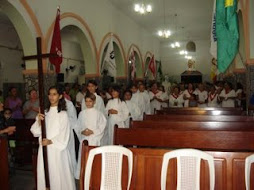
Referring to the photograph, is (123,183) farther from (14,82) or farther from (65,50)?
(65,50)

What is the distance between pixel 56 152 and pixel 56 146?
0.09 metres

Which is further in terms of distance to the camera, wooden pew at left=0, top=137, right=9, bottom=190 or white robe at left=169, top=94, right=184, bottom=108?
white robe at left=169, top=94, right=184, bottom=108

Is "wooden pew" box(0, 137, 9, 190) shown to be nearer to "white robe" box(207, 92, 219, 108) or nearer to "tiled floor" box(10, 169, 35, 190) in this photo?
"tiled floor" box(10, 169, 35, 190)

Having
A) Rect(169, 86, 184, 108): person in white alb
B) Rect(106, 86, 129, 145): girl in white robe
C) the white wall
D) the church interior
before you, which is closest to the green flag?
the church interior

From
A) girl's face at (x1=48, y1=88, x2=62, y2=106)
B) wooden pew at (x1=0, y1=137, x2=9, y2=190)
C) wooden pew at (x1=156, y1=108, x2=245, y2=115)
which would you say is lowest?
wooden pew at (x1=0, y1=137, x2=9, y2=190)

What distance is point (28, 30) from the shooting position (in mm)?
6387

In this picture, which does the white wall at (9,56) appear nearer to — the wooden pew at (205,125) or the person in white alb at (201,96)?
the person in white alb at (201,96)

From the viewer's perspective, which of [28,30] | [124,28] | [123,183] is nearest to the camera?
[123,183]

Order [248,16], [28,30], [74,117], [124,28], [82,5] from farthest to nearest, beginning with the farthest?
[124,28]
[82,5]
[248,16]
[28,30]
[74,117]

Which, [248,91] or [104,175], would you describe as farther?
[248,91]

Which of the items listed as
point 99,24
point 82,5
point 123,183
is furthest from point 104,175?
point 99,24

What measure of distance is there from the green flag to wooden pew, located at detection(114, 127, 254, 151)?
51.2 inches

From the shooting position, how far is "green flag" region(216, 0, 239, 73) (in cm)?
462

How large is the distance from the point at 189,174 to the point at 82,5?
753 centimetres
